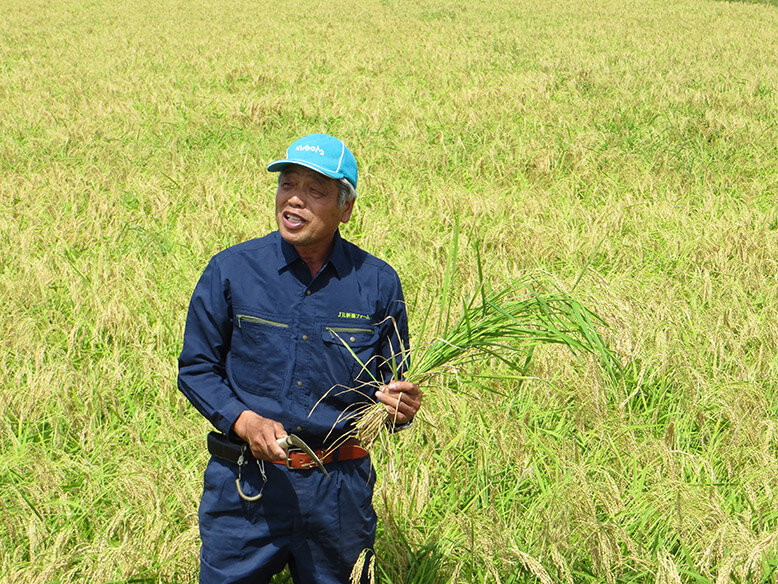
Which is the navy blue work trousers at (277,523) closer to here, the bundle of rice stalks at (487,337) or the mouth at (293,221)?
the bundle of rice stalks at (487,337)

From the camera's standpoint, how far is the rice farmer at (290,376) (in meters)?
2.07

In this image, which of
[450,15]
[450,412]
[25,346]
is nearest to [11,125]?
[25,346]

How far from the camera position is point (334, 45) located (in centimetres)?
1406

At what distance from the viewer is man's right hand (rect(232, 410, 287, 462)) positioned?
6.39 ft

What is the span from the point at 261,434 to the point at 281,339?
10.3 inches

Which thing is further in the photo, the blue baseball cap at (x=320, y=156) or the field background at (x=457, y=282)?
the field background at (x=457, y=282)

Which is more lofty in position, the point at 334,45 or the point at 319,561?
the point at 334,45

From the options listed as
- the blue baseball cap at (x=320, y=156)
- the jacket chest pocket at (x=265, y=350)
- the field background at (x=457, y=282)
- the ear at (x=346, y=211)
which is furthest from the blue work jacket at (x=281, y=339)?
the field background at (x=457, y=282)

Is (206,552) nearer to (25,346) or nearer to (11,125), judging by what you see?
(25,346)

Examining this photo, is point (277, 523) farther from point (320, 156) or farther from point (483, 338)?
point (320, 156)

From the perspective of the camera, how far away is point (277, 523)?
208 cm

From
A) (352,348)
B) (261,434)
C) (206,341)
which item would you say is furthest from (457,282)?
(261,434)

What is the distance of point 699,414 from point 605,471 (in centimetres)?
65

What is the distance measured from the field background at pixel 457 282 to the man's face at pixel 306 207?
679 mm
